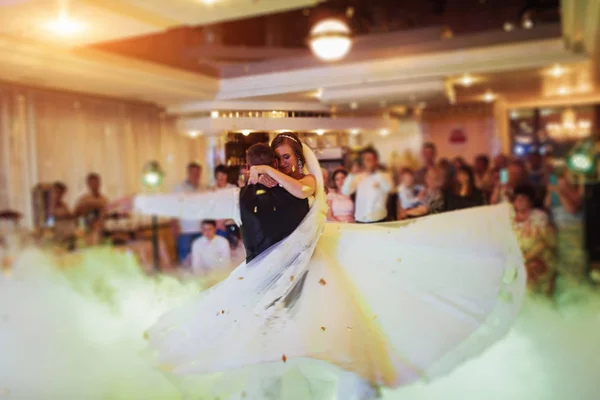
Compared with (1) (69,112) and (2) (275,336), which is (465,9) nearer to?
(1) (69,112)

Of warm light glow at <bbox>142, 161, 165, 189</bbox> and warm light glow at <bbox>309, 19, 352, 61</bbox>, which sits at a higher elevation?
warm light glow at <bbox>309, 19, 352, 61</bbox>

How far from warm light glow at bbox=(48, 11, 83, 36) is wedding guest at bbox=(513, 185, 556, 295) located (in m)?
2.55

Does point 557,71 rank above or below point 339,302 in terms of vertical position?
above

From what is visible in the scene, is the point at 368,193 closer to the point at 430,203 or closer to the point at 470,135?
the point at 430,203

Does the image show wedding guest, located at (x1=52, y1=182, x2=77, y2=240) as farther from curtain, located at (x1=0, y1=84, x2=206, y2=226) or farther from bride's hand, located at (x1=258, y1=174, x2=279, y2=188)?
bride's hand, located at (x1=258, y1=174, x2=279, y2=188)

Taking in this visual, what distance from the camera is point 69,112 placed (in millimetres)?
5426

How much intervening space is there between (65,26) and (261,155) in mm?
2406

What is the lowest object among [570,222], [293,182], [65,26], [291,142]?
[570,222]

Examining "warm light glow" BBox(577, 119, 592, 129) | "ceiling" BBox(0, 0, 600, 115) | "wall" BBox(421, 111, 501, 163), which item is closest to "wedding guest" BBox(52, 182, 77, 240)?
"ceiling" BBox(0, 0, 600, 115)

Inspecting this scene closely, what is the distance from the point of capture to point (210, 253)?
1.53 metres

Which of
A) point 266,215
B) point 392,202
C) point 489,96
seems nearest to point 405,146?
point 489,96

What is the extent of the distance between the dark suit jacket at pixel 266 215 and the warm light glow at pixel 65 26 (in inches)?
85.4

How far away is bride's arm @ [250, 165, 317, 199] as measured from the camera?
132 cm


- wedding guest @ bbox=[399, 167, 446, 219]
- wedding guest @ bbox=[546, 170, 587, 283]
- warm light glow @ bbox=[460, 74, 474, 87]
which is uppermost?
warm light glow @ bbox=[460, 74, 474, 87]
